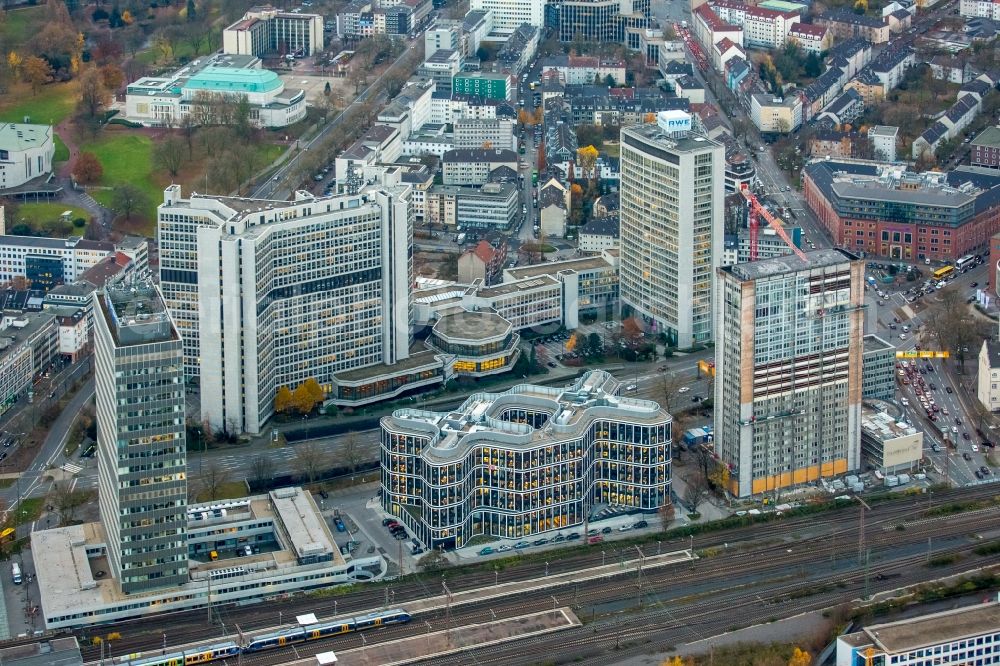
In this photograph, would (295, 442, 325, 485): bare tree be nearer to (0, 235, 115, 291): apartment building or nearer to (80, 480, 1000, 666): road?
(80, 480, 1000, 666): road

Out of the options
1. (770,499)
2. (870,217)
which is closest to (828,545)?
(770,499)

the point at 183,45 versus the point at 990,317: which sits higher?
the point at 183,45

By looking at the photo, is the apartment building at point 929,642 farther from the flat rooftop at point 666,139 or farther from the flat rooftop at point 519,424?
the flat rooftop at point 666,139

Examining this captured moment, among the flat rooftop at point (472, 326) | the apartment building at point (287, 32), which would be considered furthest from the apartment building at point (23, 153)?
the flat rooftop at point (472, 326)

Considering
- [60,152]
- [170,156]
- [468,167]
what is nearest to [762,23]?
[468,167]

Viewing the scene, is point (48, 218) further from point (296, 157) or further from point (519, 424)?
point (519, 424)

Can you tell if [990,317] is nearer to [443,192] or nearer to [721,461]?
[721,461]
